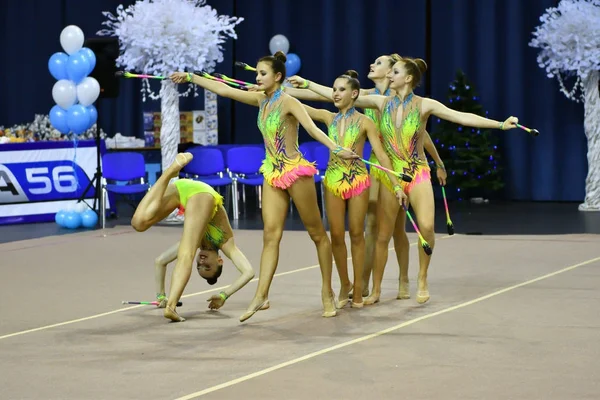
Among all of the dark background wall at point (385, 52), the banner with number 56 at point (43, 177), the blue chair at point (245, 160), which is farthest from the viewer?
the dark background wall at point (385, 52)

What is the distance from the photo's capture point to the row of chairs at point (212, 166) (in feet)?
40.5

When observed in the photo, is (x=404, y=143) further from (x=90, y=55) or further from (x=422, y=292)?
(x=90, y=55)

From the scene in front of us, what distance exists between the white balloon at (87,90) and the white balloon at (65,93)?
71mm

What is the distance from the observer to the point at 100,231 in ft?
37.1

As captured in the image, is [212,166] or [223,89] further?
[212,166]

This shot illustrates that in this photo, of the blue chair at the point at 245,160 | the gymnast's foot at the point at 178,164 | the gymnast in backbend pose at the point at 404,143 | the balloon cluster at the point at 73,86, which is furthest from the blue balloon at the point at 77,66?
the gymnast's foot at the point at 178,164

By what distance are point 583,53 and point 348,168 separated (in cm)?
675

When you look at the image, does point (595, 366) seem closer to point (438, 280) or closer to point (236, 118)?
point (438, 280)

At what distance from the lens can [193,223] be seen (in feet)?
20.8

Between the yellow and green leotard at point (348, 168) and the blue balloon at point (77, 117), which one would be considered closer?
the yellow and green leotard at point (348, 168)

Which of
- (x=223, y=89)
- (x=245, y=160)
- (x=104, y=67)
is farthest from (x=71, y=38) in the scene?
(x=223, y=89)

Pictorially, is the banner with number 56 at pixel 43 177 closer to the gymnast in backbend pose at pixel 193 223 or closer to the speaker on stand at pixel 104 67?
the speaker on stand at pixel 104 67

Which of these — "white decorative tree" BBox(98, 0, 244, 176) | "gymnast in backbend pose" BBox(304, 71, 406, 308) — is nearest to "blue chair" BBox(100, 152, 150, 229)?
"white decorative tree" BBox(98, 0, 244, 176)

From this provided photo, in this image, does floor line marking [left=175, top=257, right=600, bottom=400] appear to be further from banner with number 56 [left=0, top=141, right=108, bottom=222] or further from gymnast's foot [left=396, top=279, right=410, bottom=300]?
banner with number 56 [left=0, top=141, right=108, bottom=222]
